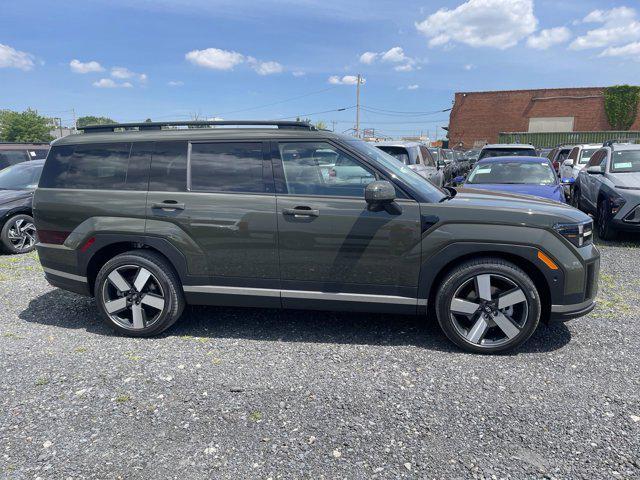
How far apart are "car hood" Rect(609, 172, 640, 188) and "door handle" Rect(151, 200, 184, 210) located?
7339 mm

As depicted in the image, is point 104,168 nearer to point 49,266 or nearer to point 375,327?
point 49,266

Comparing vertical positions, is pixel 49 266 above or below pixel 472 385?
above

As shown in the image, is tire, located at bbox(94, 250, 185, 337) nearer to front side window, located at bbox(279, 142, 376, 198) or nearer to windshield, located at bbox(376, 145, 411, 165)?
front side window, located at bbox(279, 142, 376, 198)

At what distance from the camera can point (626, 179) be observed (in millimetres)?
8008

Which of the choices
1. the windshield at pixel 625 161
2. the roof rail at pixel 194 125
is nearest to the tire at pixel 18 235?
the roof rail at pixel 194 125

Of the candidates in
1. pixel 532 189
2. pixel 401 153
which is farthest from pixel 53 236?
pixel 401 153

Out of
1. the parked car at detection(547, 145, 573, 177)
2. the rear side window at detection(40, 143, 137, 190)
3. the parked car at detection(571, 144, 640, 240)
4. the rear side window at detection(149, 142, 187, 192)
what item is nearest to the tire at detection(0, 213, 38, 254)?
the rear side window at detection(40, 143, 137, 190)

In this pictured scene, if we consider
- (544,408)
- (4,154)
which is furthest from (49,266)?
(4,154)

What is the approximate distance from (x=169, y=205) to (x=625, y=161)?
8.62 m

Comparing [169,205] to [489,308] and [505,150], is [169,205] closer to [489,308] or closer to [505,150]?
[489,308]

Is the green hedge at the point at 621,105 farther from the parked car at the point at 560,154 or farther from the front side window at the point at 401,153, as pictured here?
the front side window at the point at 401,153

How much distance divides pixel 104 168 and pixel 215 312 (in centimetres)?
179

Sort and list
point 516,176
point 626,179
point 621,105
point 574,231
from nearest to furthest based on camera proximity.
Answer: point 574,231, point 626,179, point 516,176, point 621,105

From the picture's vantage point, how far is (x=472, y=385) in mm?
3334
